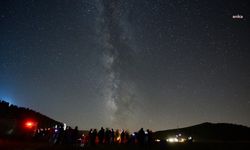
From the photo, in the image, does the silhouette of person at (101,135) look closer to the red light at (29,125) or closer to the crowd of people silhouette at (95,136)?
the crowd of people silhouette at (95,136)

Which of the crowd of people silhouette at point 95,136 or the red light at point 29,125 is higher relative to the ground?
the red light at point 29,125

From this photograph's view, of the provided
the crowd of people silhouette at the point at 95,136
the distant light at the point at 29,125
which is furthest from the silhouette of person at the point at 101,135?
the distant light at the point at 29,125

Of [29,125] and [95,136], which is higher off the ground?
[29,125]

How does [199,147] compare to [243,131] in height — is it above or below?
below

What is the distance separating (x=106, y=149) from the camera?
22609 mm

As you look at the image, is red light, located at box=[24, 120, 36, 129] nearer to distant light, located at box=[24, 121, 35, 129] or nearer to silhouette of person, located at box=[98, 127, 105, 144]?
distant light, located at box=[24, 121, 35, 129]

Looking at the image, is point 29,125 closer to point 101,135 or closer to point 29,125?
point 29,125

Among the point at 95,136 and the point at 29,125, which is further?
the point at 29,125

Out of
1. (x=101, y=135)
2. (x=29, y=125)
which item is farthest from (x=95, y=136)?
(x=29, y=125)

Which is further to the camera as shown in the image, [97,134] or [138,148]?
[97,134]

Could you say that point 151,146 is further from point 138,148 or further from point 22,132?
point 22,132

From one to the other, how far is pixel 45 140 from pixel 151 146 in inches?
558

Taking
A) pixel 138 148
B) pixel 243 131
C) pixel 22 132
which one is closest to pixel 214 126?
pixel 243 131

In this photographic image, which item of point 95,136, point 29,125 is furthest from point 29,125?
point 95,136
